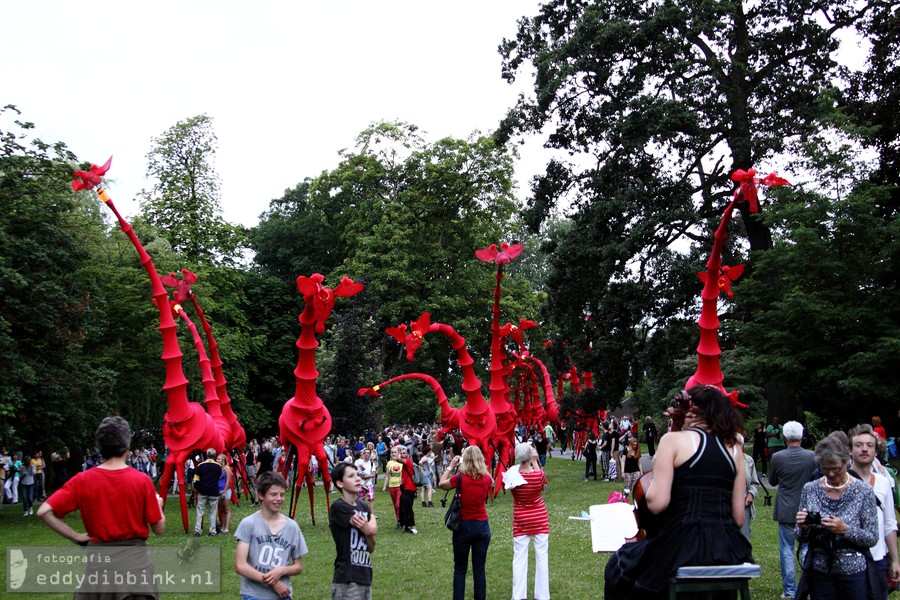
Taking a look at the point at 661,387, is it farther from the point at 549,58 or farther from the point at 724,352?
the point at 549,58

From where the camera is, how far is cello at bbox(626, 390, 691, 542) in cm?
393

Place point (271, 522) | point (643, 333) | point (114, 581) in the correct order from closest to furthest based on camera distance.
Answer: point (114, 581) → point (271, 522) → point (643, 333)

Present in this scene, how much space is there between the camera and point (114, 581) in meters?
4.62

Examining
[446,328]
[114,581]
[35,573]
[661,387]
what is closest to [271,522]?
[114,581]

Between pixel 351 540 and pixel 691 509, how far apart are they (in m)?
2.43

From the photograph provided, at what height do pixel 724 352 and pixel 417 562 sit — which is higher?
pixel 724 352

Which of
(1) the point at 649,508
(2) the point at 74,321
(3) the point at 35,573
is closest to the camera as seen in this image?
(1) the point at 649,508

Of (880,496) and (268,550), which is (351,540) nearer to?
(268,550)

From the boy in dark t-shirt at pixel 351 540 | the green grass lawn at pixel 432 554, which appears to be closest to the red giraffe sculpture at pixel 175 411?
the green grass lawn at pixel 432 554

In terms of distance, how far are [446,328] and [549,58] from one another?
10122mm

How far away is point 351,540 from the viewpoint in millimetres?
5391

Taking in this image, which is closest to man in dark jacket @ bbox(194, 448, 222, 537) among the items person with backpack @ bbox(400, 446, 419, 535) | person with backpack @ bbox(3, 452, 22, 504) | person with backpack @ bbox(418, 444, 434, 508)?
person with backpack @ bbox(400, 446, 419, 535)

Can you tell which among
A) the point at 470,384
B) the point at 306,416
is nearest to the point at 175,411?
the point at 306,416

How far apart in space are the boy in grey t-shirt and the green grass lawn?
4.04 meters
